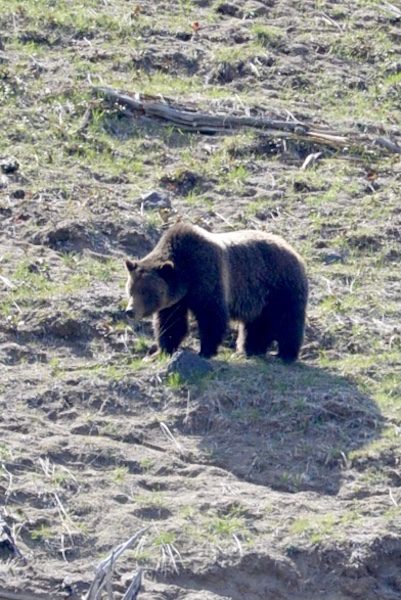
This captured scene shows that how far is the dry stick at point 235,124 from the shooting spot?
1373cm

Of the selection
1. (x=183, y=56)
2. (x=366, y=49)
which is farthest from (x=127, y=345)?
(x=366, y=49)

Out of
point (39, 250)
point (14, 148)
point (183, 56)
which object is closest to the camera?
point (39, 250)

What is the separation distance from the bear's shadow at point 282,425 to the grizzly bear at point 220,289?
498 mm

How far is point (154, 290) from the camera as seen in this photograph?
1055 cm

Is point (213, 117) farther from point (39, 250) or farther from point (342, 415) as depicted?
point (342, 415)

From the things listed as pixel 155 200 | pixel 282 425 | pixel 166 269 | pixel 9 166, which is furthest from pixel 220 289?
pixel 9 166

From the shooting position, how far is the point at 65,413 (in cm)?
969

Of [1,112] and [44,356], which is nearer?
[44,356]

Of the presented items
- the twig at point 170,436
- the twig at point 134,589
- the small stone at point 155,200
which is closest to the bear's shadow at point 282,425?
the twig at point 170,436

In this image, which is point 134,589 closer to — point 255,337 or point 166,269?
point 166,269

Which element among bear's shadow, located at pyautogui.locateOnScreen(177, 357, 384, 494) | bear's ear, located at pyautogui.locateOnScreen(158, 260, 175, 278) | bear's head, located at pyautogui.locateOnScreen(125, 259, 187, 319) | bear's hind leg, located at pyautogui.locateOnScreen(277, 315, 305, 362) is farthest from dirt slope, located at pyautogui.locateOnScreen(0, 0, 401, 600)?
bear's ear, located at pyautogui.locateOnScreen(158, 260, 175, 278)

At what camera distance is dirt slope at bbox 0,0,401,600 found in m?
8.50

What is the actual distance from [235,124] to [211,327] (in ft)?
12.1

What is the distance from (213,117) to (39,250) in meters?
2.77
